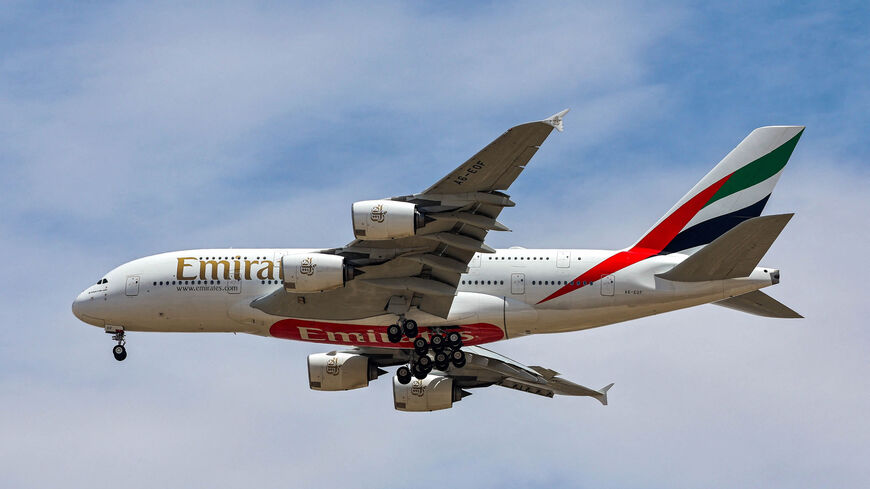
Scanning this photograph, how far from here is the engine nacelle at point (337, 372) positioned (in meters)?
47.2

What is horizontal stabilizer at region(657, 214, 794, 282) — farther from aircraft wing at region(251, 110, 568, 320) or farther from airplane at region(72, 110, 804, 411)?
A: aircraft wing at region(251, 110, 568, 320)

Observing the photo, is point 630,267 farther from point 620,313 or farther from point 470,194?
point 470,194

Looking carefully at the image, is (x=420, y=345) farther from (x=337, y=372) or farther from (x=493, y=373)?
(x=493, y=373)

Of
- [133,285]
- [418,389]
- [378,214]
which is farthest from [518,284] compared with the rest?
[133,285]

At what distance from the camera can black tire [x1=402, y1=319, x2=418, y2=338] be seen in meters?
40.3

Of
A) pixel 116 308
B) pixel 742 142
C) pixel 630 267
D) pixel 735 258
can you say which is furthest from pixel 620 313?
pixel 116 308

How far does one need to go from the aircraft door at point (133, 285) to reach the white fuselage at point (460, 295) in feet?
0.11

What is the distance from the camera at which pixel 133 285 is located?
4288 cm

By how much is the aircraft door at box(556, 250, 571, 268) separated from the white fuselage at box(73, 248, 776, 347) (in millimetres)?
31

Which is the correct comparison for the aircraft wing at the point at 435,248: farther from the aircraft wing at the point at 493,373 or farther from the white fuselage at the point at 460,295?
the aircraft wing at the point at 493,373

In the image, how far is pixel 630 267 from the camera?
40688mm

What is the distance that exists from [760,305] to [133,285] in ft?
65.0

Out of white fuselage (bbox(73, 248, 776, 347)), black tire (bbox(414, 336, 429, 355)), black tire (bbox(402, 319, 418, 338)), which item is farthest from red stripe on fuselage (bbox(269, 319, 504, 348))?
black tire (bbox(402, 319, 418, 338))

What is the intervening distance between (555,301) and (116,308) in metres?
14.1
